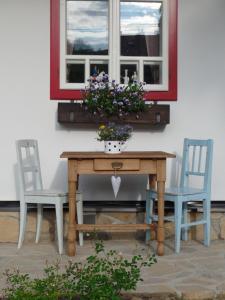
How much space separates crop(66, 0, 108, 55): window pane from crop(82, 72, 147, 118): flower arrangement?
0.46m

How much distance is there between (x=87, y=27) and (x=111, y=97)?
87 cm

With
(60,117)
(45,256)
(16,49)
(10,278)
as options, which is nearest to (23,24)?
(16,49)

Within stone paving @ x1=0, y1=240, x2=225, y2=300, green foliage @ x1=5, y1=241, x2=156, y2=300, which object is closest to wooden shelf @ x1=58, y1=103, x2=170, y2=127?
stone paving @ x1=0, y1=240, x2=225, y2=300

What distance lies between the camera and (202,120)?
18.1ft

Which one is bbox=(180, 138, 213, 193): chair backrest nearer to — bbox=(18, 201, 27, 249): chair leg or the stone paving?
the stone paving

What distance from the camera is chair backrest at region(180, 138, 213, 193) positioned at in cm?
506

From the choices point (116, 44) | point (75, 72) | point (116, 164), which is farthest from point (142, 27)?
point (116, 164)

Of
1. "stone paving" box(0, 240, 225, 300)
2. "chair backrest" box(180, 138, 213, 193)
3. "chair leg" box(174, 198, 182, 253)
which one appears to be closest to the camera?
"stone paving" box(0, 240, 225, 300)

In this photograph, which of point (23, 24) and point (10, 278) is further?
point (23, 24)

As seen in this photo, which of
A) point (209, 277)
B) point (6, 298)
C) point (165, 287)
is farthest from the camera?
point (209, 277)

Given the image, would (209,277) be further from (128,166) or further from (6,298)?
(6,298)

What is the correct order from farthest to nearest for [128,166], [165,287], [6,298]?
1. [128,166]
2. [165,287]
3. [6,298]

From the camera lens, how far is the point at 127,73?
5527 millimetres

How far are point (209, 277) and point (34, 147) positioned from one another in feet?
7.16
